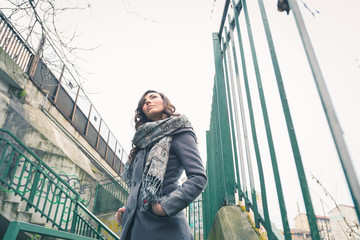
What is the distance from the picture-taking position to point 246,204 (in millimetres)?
1423

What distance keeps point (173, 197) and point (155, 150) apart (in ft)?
1.00

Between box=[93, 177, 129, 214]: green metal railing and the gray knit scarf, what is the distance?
10.1 meters

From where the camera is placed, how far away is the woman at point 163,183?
108 cm

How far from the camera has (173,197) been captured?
42.3 inches

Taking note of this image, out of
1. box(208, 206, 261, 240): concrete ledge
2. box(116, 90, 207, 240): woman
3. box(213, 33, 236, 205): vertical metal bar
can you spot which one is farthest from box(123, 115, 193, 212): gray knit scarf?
box(213, 33, 236, 205): vertical metal bar

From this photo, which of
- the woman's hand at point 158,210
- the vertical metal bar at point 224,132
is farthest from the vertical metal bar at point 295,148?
the vertical metal bar at point 224,132

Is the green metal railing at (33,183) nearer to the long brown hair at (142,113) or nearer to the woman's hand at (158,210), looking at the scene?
the long brown hair at (142,113)

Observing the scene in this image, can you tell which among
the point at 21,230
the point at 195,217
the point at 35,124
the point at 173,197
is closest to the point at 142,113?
the point at 173,197

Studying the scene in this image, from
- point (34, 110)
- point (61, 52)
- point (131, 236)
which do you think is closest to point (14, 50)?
point (34, 110)

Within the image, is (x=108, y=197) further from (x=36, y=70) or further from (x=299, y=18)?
(x=299, y=18)

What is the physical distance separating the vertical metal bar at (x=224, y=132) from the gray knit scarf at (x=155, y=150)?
61 centimetres

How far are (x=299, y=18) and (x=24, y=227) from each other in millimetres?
1783

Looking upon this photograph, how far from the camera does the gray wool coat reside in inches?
42.4

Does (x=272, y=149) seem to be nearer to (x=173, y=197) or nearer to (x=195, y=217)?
(x=173, y=197)
